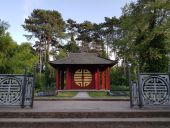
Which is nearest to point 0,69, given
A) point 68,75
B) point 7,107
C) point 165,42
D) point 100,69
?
point 68,75

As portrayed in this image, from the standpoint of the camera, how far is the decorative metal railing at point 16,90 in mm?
7344

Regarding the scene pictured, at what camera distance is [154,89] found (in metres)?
7.40

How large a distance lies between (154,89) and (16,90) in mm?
3485

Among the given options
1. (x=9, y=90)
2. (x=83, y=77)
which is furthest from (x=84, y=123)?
(x=83, y=77)

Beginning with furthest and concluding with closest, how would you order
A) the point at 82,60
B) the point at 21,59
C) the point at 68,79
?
the point at 21,59
the point at 82,60
the point at 68,79

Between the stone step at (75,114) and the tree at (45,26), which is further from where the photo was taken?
the tree at (45,26)

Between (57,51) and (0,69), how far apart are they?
22246 mm

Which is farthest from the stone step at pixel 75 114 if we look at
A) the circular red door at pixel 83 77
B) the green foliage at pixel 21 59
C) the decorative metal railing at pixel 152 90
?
the green foliage at pixel 21 59

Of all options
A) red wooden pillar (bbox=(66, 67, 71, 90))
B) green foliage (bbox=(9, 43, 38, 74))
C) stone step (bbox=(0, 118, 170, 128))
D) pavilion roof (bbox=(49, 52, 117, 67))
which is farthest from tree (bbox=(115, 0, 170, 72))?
stone step (bbox=(0, 118, 170, 128))

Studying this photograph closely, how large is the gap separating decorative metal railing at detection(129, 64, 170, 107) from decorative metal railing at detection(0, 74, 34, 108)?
2.70 metres

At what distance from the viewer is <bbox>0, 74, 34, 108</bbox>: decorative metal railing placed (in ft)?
24.1

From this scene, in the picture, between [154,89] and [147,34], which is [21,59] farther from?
[154,89]

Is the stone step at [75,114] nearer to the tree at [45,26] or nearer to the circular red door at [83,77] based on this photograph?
the circular red door at [83,77]

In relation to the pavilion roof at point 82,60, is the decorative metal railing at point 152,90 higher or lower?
lower
